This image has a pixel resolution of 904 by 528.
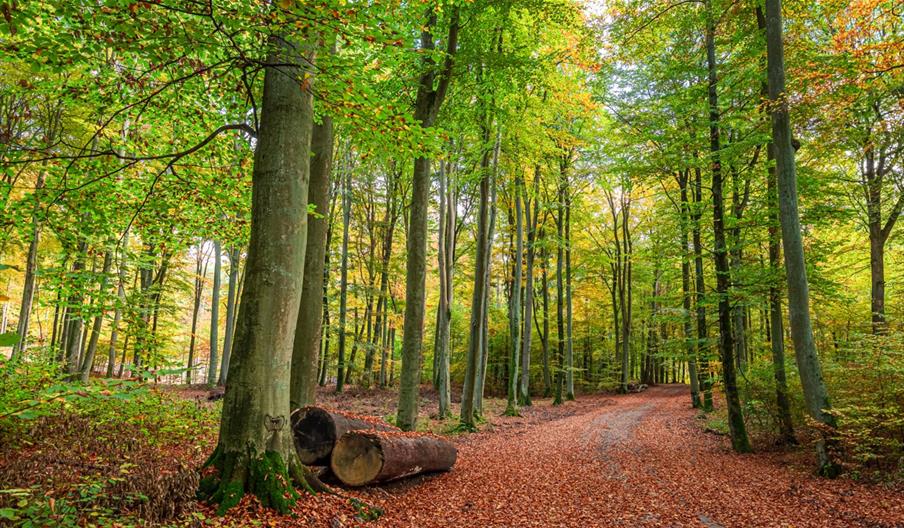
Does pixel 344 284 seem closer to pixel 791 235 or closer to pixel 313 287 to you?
pixel 313 287

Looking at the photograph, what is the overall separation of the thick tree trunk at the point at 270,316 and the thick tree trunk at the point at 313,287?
7.97ft

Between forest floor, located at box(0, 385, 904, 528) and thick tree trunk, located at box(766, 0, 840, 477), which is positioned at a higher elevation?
thick tree trunk, located at box(766, 0, 840, 477)

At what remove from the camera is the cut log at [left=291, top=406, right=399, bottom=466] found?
5.89 meters

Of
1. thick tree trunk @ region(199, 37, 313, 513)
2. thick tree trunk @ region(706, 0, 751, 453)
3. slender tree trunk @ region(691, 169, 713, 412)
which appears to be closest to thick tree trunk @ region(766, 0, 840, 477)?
thick tree trunk @ region(706, 0, 751, 453)

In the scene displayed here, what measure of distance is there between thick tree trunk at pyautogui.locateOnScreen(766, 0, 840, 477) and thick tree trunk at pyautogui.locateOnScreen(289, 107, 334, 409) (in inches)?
312

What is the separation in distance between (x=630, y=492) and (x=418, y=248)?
6.40 m

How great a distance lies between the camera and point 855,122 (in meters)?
9.63

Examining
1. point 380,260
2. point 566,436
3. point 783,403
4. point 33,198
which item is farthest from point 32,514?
point 380,260

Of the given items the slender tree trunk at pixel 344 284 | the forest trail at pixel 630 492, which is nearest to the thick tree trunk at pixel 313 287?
the forest trail at pixel 630 492

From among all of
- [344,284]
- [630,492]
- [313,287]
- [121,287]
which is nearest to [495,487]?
[630,492]

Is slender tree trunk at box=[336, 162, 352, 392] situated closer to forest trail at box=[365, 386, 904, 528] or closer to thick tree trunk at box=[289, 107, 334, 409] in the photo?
forest trail at box=[365, 386, 904, 528]

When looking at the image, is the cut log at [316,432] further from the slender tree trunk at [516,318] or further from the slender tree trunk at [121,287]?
the slender tree trunk at [516,318]

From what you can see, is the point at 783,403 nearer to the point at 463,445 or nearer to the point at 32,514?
the point at 463,445

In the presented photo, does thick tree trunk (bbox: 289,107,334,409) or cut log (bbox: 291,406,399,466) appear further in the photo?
thick tree trunk (bbox: 289,107,334,409)
